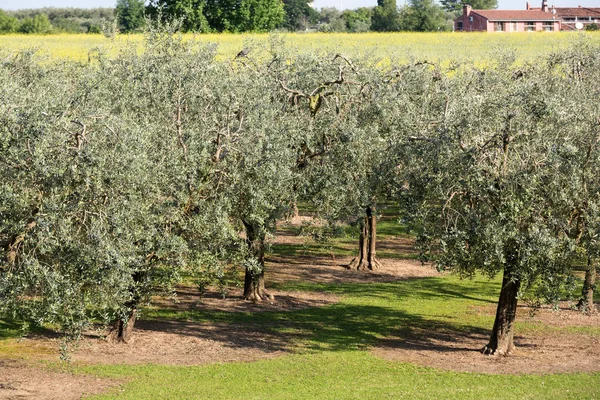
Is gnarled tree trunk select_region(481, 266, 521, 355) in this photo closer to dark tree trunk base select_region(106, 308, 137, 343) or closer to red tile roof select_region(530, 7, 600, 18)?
dark tree trunk base select_region(106, 308, 137, 343)

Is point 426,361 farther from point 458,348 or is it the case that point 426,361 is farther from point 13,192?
point 13,192

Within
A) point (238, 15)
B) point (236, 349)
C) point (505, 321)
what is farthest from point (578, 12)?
point (236, 349)

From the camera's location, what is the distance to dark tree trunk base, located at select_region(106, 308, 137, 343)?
2962 centimetres

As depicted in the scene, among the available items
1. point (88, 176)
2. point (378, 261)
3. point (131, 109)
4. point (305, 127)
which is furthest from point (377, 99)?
point (88, 176)

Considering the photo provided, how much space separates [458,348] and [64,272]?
13.5 metres

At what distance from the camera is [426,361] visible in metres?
28.6

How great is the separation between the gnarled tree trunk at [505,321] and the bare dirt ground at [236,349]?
383 millimetres

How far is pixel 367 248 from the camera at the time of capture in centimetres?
4241

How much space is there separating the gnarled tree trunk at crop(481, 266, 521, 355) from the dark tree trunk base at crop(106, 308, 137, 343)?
11.7 m

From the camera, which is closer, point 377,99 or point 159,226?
point 159,226

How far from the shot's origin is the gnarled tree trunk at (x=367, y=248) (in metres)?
41.3

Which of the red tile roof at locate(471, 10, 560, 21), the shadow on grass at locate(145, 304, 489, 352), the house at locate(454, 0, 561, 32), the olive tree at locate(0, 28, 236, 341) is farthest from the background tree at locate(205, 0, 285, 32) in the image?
the olive tree at locate(0, 28, 236, 341)

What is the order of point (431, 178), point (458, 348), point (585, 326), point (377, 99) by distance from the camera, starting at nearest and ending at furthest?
point (431, 178) → point (458, 348) → point (585, 326) → point (377, 99)

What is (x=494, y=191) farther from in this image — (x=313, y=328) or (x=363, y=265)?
(x=363, y=265)
